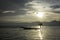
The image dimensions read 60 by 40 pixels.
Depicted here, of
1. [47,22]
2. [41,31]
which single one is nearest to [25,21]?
[47,22]

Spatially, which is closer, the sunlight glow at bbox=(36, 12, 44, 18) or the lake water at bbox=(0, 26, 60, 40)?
the lake water at bbox=(0, 26, 60, 40)

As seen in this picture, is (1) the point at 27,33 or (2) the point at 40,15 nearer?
(1) the point at 27,33

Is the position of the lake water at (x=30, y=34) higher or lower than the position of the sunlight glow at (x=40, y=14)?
lower

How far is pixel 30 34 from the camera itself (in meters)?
3.30

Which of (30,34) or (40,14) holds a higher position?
(40,14)

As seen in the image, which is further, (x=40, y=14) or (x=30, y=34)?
(x=40, y=14)

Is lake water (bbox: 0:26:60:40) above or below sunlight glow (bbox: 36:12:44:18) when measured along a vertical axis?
below

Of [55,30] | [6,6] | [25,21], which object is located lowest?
[55,30]

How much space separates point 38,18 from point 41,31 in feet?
2.24

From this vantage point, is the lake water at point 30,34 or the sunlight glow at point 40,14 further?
the sunlight glow at point 40,14

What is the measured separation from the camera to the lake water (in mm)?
3151

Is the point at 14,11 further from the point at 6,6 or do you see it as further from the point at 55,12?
the point at 55,12

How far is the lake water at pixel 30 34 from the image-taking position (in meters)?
3.15

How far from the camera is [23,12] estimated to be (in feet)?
13.6
